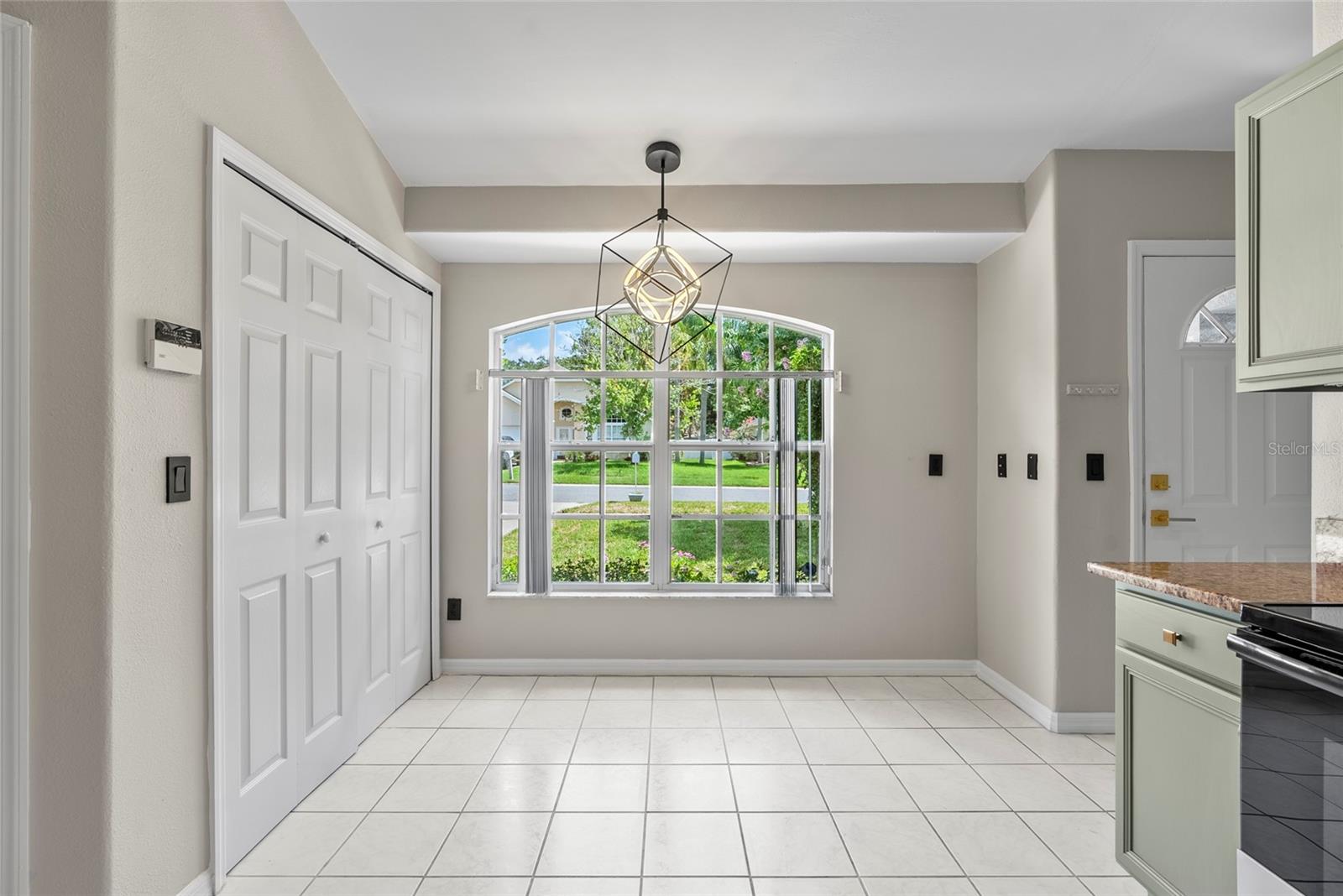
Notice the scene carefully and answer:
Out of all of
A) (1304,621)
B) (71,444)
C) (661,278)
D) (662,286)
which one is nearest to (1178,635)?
(1304,621)

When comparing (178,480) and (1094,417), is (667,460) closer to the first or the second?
(1094,417)

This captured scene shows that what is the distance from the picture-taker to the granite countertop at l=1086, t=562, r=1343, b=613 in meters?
1.52

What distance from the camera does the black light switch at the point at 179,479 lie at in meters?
1.80

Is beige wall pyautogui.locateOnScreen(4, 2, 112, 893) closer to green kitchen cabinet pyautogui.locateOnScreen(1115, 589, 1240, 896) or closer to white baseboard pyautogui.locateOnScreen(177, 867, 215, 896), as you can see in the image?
white baseboard pyautogui.locateOnScreen(177, 867, 215, 896)

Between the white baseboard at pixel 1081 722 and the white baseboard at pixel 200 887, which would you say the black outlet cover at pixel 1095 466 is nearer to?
the white baseboard at pixel 1081 722

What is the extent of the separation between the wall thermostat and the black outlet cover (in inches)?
132

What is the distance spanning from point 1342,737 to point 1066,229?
254 centimetres

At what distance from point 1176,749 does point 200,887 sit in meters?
2.53

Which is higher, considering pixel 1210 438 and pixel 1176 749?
pixel 1210 438

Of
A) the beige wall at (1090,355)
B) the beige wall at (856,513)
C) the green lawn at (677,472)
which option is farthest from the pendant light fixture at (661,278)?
the beige wall at (1090,355)

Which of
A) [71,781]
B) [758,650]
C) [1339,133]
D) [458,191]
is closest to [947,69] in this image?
[1339,133]

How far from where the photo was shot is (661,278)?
3.67m

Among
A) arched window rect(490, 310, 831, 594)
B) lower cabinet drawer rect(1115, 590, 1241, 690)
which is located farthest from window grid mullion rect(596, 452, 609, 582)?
lower cabinet drawer rect(1115, 590, 1241, 690)

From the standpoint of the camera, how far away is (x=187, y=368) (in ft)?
6.05
